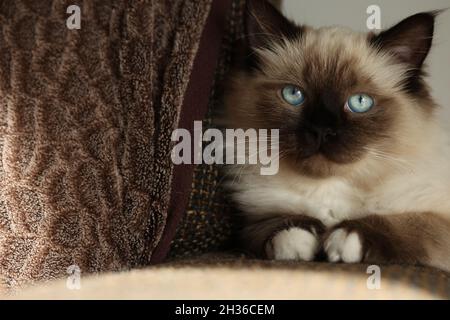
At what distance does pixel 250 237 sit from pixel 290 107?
32 cm

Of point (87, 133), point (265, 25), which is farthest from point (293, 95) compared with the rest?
point (87, 133)

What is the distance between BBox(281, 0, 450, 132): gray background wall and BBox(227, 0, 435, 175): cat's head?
0.46 meters

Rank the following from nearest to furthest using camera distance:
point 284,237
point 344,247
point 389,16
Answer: point 344,247
point 284,237
point 389,16

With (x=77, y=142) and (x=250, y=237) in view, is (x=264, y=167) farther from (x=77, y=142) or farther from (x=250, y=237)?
(x=77, y=142)

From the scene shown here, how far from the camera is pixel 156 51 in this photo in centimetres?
101

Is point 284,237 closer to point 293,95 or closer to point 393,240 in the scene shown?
point 393,240

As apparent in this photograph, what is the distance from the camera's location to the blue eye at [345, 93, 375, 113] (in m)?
1.09

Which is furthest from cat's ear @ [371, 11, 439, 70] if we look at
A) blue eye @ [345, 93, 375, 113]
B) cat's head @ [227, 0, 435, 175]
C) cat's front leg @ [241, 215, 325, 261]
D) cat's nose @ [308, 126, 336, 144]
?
cat's front leg @ [241, 215, 325, 261]

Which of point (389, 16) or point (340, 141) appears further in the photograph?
point (389, 16)

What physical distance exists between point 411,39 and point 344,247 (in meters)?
0.56

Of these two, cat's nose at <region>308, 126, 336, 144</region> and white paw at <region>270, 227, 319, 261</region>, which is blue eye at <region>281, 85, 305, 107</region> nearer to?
cat's nose at <region>308, 126, 336, 144</region>

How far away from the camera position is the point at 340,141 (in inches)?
40.9

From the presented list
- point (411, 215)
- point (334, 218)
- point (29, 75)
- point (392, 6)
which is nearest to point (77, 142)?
point (29, 75)

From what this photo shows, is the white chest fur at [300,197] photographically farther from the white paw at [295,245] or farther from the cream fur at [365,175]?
the white paw at [295,245]
